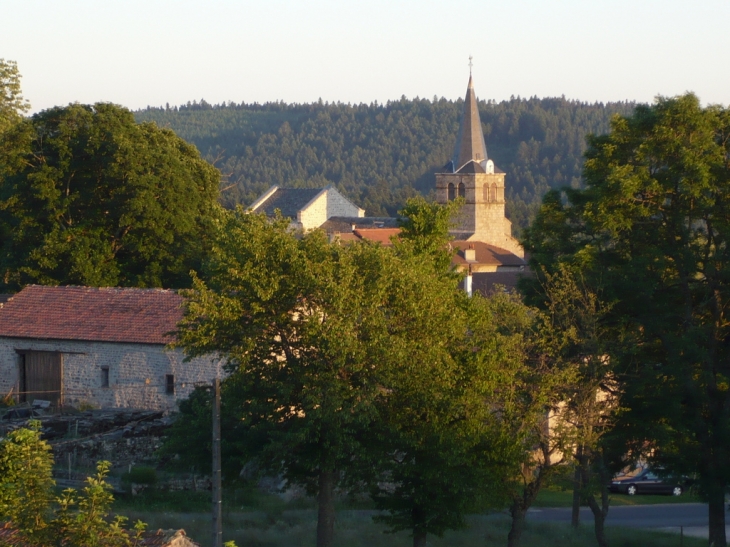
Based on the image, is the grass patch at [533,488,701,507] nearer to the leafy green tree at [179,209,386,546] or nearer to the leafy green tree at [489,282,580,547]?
the leafy green tree at [489,282,580,547]

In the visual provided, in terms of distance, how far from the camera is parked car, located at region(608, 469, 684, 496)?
1300 inches

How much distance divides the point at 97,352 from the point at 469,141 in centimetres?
6793

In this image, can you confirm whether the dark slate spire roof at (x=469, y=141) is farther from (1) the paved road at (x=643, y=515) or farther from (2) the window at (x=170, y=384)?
(2) the window at (x=170, y=384)

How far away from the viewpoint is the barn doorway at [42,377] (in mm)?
31234

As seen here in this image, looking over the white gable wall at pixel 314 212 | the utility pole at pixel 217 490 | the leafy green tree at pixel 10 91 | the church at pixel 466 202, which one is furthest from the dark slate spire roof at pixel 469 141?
the utility pole at pixel 217 490

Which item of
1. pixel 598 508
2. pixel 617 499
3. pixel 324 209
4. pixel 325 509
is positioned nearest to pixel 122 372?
pixel 325 509

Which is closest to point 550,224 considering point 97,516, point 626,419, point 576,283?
point 576,283

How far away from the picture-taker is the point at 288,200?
303 feet

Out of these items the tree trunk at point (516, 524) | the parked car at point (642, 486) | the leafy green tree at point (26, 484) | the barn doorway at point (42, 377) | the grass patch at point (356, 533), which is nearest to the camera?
the leafy green tree at point (26, 484)

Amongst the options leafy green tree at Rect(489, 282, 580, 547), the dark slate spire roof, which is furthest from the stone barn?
the dark slate spire roof

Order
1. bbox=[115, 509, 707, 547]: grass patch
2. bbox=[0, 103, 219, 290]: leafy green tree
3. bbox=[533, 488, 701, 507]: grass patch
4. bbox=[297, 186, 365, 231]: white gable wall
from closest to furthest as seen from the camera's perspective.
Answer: bbox=[115, 509, 707, 547]: grass patch, bbox=[533, 488, 701, 507]: grass patch, bbox=[0, 103, 219, 290]: leafy green tree, bbox=[297, 186, 365, 231]: white gable wall

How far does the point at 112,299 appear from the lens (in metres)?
32.1

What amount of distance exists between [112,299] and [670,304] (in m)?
16.9

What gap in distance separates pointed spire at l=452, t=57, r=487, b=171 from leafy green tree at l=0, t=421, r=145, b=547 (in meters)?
83.2
